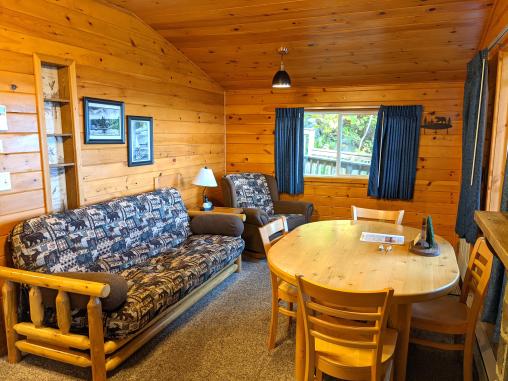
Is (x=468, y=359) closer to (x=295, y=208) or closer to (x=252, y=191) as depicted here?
(x=295, y=208)

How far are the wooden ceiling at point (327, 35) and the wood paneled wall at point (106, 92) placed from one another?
27 centimetres

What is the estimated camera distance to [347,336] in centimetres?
200

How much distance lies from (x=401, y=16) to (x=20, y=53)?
2.91 metres

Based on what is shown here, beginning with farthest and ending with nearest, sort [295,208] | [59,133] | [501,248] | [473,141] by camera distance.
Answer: [295,208], [473,141], [59,133], [501,248]

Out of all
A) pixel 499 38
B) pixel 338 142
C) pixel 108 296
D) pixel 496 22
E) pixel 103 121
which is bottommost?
pixel 108 296

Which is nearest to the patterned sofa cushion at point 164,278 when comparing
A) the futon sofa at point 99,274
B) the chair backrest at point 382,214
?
the futon sofa at point 99,274

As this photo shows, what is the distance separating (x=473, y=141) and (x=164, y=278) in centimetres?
275

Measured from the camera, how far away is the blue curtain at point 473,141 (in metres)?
3.08

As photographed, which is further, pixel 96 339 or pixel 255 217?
pixel 255 217

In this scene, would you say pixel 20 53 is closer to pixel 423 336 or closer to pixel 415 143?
pixel 423 336

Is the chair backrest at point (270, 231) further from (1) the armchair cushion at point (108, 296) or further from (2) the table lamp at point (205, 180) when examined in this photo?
(2) the table lamp at point (205, 180)

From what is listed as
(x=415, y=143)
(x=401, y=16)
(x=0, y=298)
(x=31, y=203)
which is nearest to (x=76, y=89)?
(x=31, y=203)

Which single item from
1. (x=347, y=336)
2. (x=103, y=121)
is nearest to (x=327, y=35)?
(x=103, y=121)

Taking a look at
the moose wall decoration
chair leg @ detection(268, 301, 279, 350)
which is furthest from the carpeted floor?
the moose wall decoration
